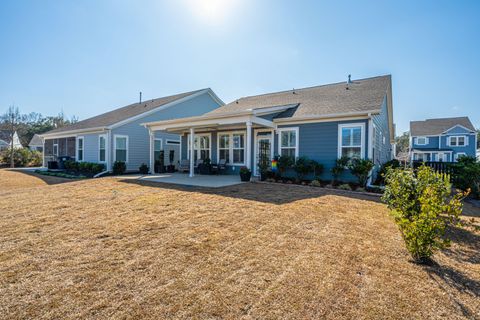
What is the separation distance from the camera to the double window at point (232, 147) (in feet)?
43.9

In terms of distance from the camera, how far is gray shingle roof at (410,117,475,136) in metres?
32.9

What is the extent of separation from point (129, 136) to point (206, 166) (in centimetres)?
601

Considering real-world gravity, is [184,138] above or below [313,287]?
above

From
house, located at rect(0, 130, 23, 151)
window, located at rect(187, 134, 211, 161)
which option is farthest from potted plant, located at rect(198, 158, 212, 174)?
house, located at rect(0, 130, 23, 151)

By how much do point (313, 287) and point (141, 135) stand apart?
16.3 meters

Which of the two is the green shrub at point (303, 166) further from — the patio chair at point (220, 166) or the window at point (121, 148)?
the window at point (121, 148)

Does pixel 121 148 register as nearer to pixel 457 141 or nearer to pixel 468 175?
pixel 468 175

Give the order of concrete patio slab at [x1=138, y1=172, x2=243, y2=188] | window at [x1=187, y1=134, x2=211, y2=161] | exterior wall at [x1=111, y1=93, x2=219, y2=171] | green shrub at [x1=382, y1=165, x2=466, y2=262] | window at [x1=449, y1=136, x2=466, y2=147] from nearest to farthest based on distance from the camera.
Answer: green shrub at [x1=382, y1=165, x2=466, y2=262]
concrete patio slab at [x1=138, y1=172, x2=243, y2=188]
window at [x1=187, y1=134, x2=211, y2=161]
exterior wall at [x1=111, y1=93, x2=219, y2=171]
window at [x1=449, y1=136, x2=466, y2=147]

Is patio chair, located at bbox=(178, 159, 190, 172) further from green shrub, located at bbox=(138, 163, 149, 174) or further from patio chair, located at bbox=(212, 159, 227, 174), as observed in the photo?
green shrub, located at bbox=(138, 163, 149, 174)

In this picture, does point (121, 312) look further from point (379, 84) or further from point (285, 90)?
point (285, 90)

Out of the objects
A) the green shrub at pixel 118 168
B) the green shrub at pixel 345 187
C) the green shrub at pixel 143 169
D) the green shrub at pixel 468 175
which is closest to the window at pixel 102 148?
the green shrub at pixel 118 168

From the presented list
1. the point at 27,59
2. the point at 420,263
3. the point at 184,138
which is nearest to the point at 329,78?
the point at 184,138

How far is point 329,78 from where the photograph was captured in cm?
1630

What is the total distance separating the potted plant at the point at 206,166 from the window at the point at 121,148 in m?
5.39
